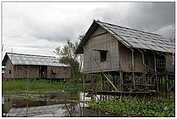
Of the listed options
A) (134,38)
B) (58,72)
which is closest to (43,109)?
(134,38)

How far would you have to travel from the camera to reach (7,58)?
25828 mm

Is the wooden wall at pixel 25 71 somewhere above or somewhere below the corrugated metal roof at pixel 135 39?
below

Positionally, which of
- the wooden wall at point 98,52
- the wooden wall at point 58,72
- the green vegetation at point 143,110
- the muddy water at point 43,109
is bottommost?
the muddy water at point 43,109

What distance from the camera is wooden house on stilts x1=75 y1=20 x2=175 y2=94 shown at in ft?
38.9

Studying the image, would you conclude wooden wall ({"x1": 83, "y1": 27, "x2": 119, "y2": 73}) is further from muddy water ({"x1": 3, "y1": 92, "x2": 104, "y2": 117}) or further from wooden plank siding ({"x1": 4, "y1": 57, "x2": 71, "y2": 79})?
wooden plank siding ({"x1": 4, "y1": 57, "x2": 71, "y2": 79})

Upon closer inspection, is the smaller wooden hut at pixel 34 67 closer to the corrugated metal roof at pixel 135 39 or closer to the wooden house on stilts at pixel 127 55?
the wooden house on stilts at pixel 127 55

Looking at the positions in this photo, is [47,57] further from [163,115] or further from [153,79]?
[163,115]

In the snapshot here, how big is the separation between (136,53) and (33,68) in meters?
16.0

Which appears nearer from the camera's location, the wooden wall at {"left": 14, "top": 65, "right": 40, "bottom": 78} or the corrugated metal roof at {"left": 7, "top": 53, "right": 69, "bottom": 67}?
the wooden wall at {"left": 14, "top": 65, "right": 40, "bottom": 78}

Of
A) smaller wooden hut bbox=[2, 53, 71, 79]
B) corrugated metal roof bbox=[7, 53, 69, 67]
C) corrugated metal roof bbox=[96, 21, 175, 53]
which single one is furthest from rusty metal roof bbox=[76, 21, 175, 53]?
corrugated metal roof bbox=[7, 53, 69, 67]

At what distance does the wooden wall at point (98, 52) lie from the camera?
13.1 m

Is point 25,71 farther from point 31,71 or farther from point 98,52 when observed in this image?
point 98,52

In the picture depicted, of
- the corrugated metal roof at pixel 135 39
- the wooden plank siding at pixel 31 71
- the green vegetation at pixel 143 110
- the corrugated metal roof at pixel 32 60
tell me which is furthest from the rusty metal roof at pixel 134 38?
the corrugated metal roof at pixel 32 60

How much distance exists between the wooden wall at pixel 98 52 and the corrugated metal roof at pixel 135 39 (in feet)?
1.53
